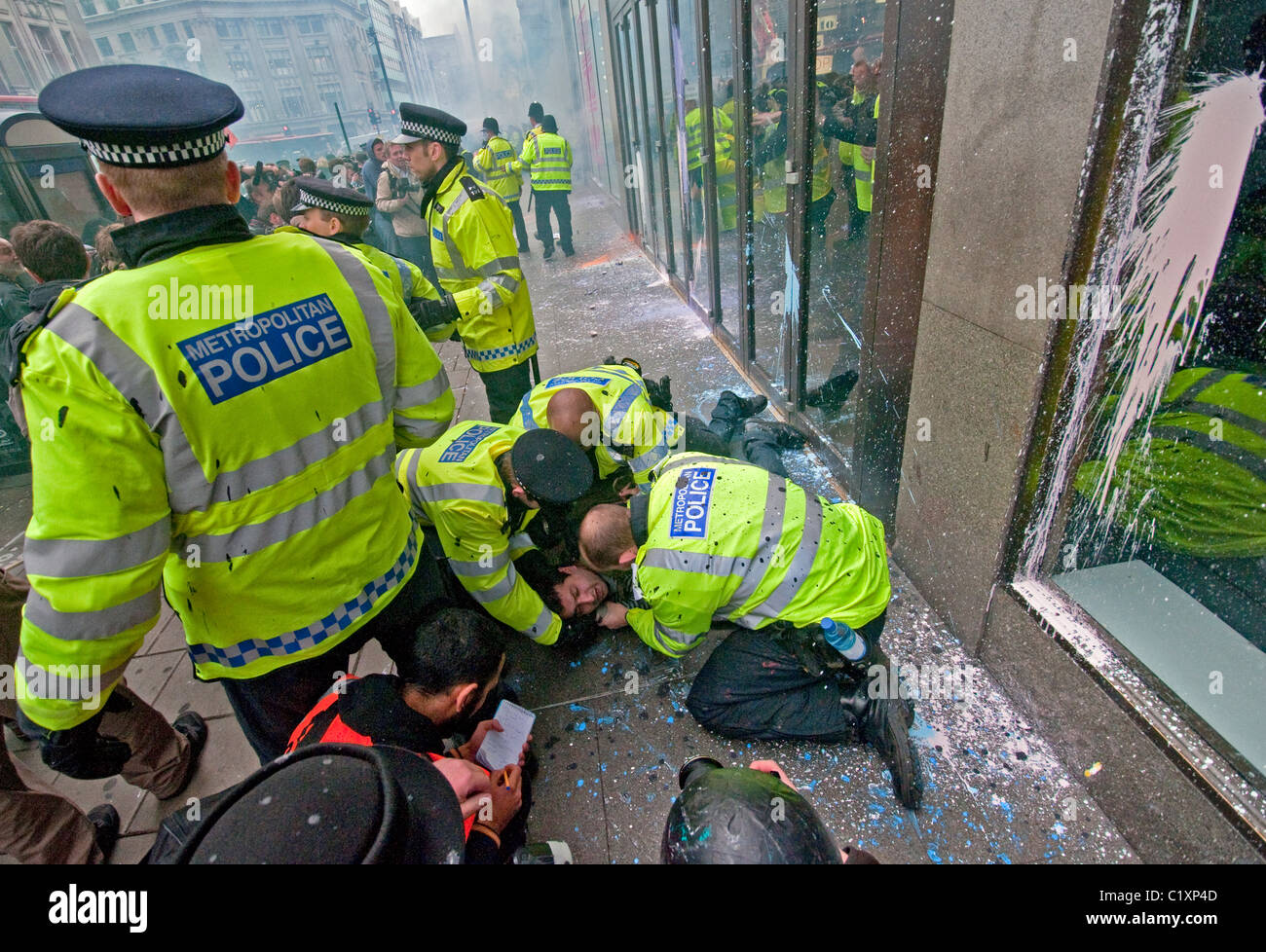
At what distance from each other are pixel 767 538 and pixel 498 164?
8101 millimetres

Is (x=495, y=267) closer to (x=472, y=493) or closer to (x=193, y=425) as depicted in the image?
(x=472, y=493)

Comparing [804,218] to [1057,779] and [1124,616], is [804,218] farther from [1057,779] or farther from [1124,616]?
[1057,779]

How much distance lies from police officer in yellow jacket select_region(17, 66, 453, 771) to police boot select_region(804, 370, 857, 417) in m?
2.47

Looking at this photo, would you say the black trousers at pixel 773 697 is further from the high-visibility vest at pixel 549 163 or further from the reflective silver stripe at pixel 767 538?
the high-visibility vest at pixel 549 163

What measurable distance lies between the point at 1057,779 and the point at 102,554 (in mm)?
2472

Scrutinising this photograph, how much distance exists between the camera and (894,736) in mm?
1835

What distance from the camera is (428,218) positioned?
3.23 metres

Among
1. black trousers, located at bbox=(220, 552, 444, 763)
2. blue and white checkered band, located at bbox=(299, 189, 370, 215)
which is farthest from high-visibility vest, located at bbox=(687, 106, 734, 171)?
black trousers, located at bbox=(220, 552, 444, 763)

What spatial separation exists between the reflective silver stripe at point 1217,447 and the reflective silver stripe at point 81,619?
2.53 m

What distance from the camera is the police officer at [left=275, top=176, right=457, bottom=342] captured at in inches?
119

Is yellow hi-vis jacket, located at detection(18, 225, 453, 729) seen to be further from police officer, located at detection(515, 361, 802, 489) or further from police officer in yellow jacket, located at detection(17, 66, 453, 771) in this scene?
police officer, located at detection(515, 361, 802, 489)

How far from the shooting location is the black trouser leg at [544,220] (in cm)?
925

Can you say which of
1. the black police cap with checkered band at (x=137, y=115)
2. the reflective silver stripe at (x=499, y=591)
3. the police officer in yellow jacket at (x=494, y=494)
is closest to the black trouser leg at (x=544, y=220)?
the police officer in yellow jacket at (x=494, y=494)
